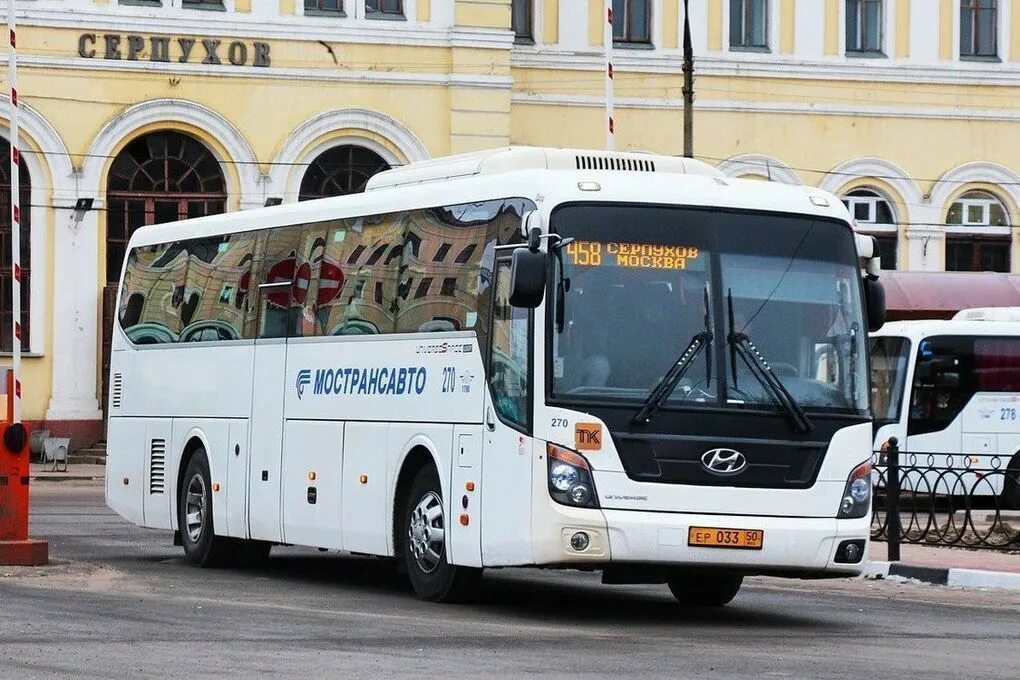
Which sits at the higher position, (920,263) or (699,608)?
(920,263)

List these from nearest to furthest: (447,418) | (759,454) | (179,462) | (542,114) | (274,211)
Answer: (759,454)
(447,418)
(274,211)
(179,462)
(542,114)

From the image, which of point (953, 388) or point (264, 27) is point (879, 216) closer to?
point (953, 388)

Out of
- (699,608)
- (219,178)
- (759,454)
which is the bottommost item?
(699,608)

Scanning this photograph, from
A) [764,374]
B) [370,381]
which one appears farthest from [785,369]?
[370,381]

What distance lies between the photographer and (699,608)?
49.9ft

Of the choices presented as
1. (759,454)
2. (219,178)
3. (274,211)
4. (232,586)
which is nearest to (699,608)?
(759,454)

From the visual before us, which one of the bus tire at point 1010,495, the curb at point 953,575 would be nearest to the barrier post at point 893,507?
the curb at point 953,575

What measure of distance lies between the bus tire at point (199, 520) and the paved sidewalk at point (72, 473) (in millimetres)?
13776

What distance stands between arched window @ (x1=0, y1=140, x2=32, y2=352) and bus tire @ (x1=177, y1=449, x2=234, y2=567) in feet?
58.0

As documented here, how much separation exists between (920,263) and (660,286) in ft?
92.0

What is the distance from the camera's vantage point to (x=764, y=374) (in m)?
13.7

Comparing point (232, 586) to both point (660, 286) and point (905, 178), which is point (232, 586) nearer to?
point (660, 286)

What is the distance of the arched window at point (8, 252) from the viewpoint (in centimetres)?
3581

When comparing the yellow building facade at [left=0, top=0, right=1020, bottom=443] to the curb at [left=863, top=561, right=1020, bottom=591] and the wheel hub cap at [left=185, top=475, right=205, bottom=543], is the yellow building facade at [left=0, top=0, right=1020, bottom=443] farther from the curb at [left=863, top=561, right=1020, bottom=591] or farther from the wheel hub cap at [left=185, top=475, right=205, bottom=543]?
the curb at [left=863, top=561, right=1020, bottom=591]
